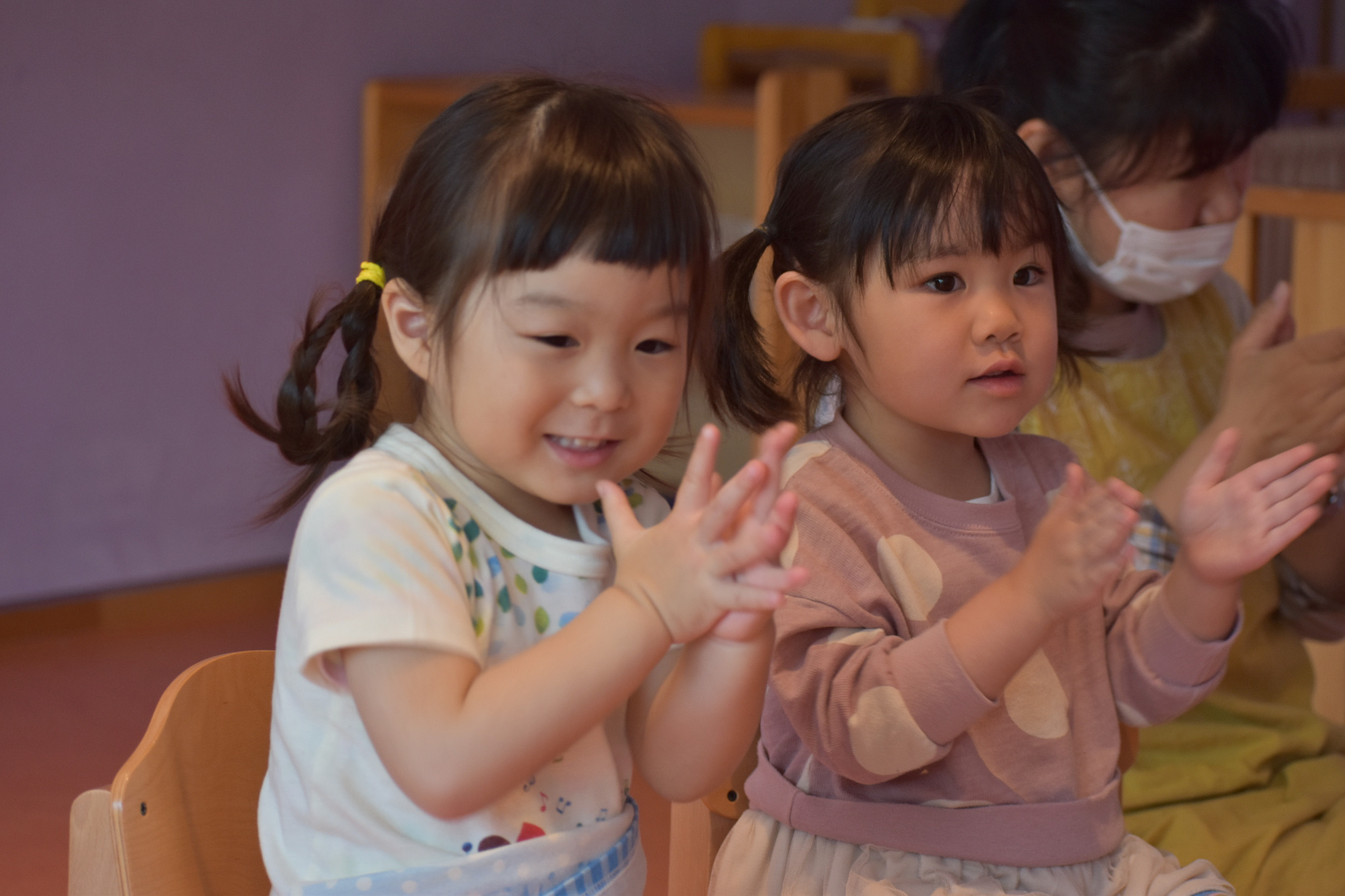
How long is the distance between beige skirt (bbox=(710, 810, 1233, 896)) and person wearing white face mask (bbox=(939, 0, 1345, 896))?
18cm

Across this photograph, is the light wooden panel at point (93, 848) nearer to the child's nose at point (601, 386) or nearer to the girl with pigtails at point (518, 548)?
the girl with pigtails at point (518, 548)

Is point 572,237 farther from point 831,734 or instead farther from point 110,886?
point 110,886

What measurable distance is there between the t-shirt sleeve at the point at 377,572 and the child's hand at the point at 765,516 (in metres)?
0.14

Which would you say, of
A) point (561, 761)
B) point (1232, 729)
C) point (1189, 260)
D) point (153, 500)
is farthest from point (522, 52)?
point (561, 761)

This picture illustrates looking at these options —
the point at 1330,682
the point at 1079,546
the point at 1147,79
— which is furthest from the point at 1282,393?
the point at 1330,682

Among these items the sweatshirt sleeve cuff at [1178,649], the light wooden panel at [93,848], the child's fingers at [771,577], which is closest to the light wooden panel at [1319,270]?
the sweatshirt sleeve cuff at [1178,649]

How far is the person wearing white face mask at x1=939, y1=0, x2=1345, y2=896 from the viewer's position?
1190 millimetres

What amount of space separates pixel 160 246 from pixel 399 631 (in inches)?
85.7

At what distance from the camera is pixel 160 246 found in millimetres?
2680

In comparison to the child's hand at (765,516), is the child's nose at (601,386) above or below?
above

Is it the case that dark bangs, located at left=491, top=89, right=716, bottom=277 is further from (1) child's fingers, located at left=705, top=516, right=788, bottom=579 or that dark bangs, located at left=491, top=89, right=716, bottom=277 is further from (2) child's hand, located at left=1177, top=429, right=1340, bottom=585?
(2) child's hand, located at left=1177, top=429, right=1340, bottom=585

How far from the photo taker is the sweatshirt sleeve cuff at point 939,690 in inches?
33.2

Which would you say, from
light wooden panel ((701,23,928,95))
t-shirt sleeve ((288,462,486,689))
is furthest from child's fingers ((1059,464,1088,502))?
light wooden panel ((701,23,928,95))

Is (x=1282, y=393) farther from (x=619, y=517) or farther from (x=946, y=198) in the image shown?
(x=619, y=517)
